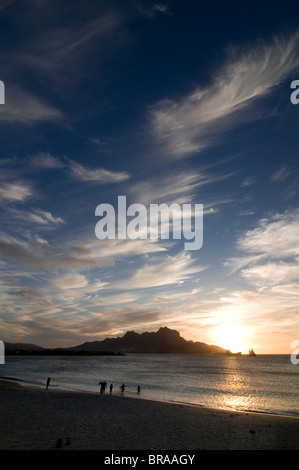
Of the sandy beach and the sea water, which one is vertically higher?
the sandy beach

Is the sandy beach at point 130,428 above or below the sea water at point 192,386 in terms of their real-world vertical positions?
above

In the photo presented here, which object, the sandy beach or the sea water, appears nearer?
the sandy beach

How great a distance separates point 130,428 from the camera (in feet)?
64.7

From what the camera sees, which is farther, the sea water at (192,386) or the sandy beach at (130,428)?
the sea water at (192,386)

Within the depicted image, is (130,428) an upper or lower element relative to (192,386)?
upper

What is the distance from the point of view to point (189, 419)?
77.1ft

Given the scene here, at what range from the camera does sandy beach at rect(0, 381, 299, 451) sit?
1620cm

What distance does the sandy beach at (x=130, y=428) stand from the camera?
638 inches

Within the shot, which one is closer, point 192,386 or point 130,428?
point 130,428

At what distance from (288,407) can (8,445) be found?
35304mm
